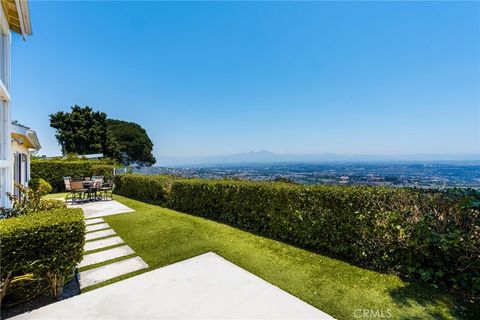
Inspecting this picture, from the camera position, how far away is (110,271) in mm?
4164

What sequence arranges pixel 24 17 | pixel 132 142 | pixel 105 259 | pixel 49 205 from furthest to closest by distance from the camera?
pixel 132 142, pixel 24 17, pixel 105 259, pixel 49 205

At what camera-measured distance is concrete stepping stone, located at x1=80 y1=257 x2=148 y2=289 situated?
12.6ft

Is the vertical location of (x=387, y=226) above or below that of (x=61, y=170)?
below

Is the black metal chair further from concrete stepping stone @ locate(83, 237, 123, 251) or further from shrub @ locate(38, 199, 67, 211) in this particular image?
shrub @ locate(38, 199, 67, 211)

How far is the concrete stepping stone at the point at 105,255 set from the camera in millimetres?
4551

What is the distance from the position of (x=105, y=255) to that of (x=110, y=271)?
0.93m

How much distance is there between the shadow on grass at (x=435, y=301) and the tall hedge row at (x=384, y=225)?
0.70 feet

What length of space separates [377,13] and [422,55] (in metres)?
2.12

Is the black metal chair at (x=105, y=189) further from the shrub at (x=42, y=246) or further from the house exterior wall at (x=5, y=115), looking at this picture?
the shrub at (x=42, y=246)

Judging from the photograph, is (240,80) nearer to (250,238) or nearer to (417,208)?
(250,238)

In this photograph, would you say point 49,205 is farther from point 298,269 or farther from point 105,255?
point 298,269

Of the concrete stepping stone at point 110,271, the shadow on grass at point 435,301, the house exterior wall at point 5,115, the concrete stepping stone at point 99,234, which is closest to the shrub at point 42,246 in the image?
the concrete stepping stone at point 110,271

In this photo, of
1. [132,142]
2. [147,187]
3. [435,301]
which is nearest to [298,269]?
[435,301]

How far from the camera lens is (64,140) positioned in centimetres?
3127
